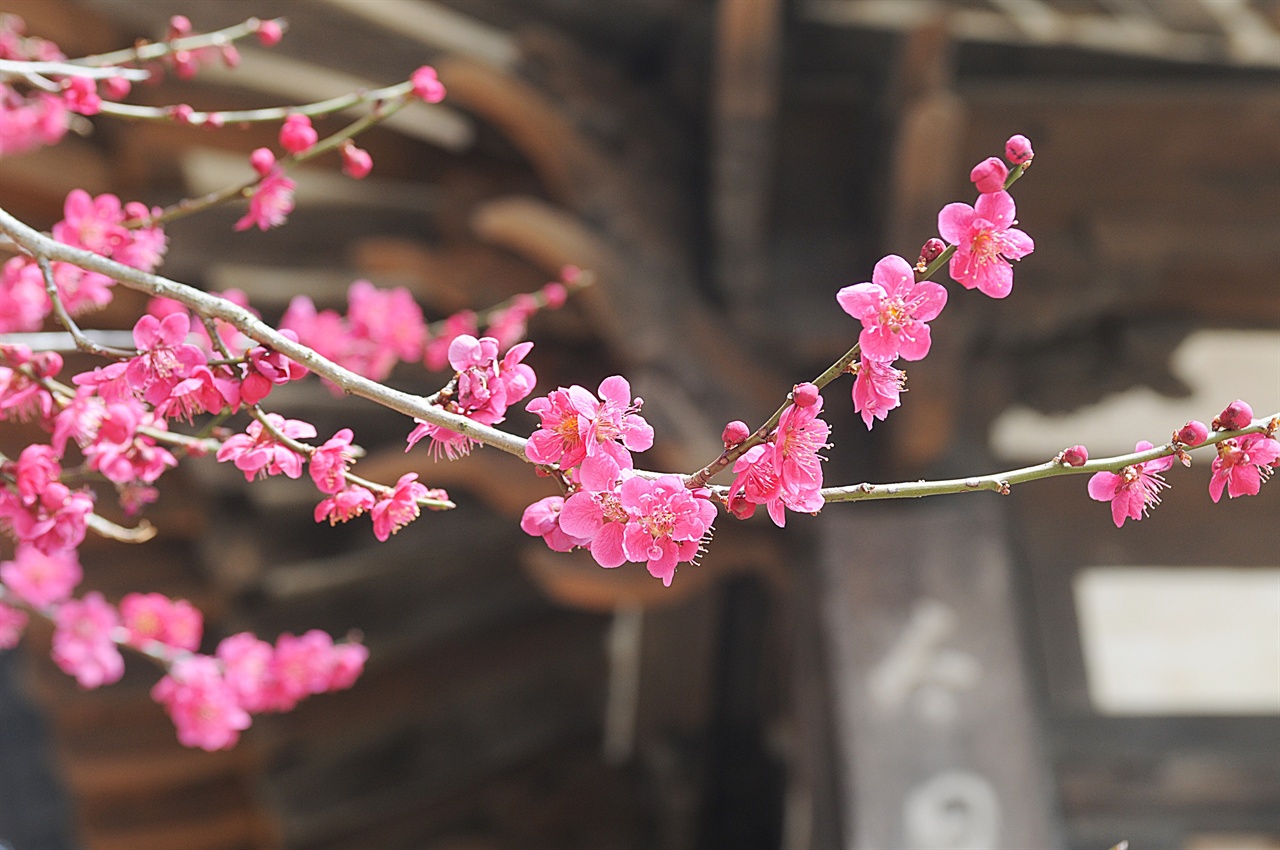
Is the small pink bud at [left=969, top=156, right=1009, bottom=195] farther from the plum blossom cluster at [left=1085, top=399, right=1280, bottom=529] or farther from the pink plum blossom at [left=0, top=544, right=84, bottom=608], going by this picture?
the pink plum blossom at [left=0, top=544, right=84, bottom=608]

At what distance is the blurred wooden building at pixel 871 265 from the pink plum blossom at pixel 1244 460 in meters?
0.86

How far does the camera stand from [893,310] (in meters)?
0.57

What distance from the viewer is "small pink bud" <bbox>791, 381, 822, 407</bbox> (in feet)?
1.77

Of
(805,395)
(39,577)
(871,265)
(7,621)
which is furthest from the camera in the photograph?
(871,265)

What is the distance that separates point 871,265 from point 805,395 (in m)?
1.25

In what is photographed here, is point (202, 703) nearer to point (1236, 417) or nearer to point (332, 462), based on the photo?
point (332, 462)

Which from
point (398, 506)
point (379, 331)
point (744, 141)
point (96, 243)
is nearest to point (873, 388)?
point (398, 506)

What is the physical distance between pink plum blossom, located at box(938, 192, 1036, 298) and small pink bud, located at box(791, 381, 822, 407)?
111 mm

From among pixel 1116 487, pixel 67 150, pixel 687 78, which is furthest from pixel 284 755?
pixel 1116 487

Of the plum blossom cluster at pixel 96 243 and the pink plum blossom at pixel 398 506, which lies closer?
the pink plum blossom at pixel 398 506

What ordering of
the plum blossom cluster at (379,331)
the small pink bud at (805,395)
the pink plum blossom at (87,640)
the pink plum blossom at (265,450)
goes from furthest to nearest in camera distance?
the pink plum blossom at (87,640)
the plum blossom cluster at (379,331)
the pink plum blossom at (265,450)
the small pink bud at (805,395)

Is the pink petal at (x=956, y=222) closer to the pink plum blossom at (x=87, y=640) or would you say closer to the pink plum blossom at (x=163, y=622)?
the pink plum blossom at (x=163, y=622)

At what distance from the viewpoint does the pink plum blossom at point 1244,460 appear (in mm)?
628

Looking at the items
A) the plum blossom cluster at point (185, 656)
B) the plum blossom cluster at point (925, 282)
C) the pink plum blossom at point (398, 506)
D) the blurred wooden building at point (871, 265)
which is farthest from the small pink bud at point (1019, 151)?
the plum blossom cluster at point (185, 656)
